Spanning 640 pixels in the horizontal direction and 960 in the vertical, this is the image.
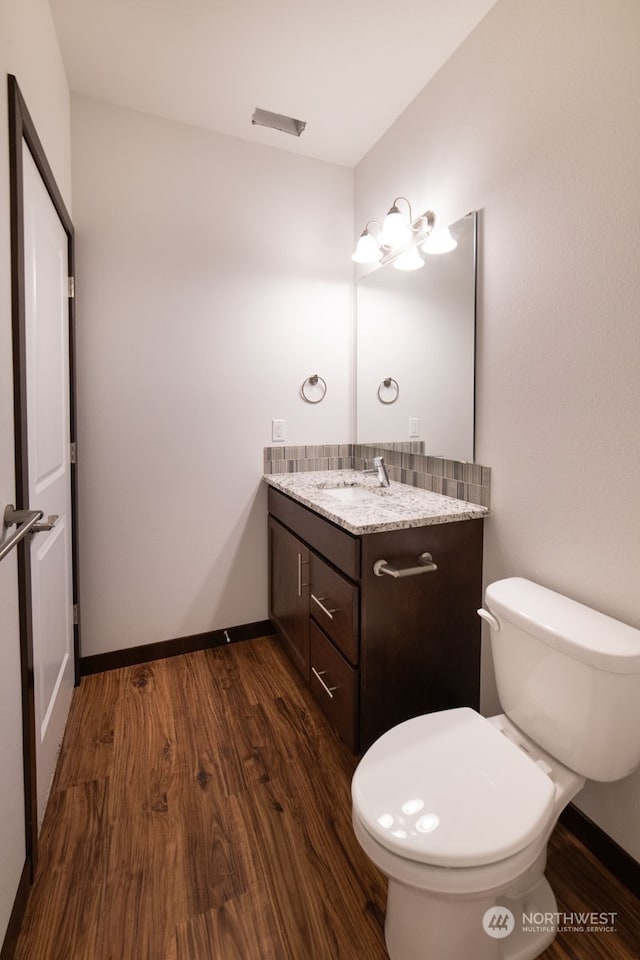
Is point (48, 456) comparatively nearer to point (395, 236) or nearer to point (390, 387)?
point (390, 387)

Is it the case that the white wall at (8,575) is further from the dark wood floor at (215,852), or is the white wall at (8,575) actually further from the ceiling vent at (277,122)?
the ceiling vent at (277,122)

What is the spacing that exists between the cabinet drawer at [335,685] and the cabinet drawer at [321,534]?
33cm

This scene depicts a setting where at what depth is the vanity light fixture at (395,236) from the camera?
6.18 feet

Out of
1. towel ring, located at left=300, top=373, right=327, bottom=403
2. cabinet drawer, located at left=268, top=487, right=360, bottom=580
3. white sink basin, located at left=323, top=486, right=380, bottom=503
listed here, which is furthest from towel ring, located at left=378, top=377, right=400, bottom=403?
cabinet drawer, located at left=268, top=487, right=360, bottom=580

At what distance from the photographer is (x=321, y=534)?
1688mm

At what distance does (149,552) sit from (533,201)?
205 cm

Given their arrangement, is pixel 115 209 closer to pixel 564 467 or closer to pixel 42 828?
pixel 564 467

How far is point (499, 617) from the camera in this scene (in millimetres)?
1261

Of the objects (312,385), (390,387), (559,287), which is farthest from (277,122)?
(559,287)

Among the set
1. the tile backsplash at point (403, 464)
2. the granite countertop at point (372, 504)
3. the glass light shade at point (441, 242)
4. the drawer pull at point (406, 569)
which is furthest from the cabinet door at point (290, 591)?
the glass light shade at point (441, 242)

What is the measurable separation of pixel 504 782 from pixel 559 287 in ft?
4.21

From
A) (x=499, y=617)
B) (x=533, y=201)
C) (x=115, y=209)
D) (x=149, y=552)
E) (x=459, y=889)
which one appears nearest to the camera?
(x=459, y=889)

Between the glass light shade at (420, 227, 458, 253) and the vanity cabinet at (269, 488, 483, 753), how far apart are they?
41.4 inches

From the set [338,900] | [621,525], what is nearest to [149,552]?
[338,900]
